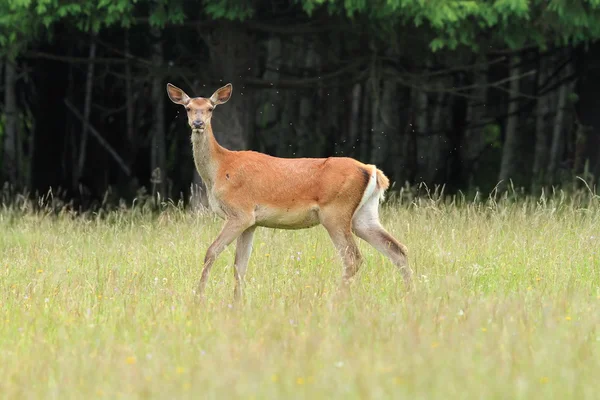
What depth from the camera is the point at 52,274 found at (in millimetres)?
8555

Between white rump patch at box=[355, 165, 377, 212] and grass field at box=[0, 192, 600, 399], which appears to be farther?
white rump patch at box=[355, 165, 377, 212]

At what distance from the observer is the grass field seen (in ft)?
15.6

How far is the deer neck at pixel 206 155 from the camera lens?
855cm

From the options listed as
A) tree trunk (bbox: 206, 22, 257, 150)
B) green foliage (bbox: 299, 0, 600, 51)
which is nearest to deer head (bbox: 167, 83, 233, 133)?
green foliage (bbox: 299, 0, 600, 51)

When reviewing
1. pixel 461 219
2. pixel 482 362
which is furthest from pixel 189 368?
pixel 461 219

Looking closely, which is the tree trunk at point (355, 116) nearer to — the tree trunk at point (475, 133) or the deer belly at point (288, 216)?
the tree trunk at point (475, 133)

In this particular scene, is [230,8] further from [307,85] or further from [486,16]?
[486,16]

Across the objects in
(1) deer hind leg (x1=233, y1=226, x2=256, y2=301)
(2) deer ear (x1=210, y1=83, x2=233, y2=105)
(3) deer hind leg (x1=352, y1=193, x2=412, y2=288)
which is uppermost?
(2) deer ear (x1=210, y1=83, x2=233, y2=105)

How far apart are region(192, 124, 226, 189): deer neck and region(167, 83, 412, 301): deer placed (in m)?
0.01

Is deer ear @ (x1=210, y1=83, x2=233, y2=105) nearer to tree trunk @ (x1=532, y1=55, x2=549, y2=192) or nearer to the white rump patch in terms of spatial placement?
the white rump patch

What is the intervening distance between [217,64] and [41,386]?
9679 mm

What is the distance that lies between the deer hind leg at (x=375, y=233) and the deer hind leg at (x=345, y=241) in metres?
0.25

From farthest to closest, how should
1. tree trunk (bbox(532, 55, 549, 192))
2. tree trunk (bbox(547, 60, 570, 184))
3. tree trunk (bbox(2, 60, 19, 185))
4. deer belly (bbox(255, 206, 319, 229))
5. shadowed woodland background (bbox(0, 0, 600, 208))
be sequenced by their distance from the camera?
tree trunk (bbox(532, 55, 549, 192))
tree trunk (bbox(547, 60, 570, 184))
tree trunk (bbox(2, 60, 19, 185))
shadowed woodland background (bbox(0, 0, 600, 208))
deer belly (bbox(255, 206, 319, 229))

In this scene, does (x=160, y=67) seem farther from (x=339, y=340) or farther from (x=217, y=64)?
(x=339, y=340)
